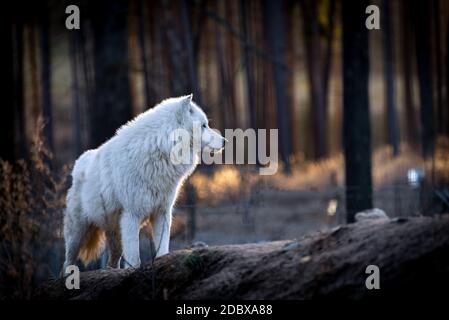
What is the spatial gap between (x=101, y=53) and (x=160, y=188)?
28.7ft

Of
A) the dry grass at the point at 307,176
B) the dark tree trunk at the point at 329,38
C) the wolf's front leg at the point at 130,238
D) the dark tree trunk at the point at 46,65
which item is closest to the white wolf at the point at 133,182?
the wolf's front leg at the point at 130,238

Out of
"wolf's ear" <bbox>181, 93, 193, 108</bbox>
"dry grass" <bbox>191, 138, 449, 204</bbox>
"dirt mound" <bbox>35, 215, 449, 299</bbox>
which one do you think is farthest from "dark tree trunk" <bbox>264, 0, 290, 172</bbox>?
"dirt mound" <bbox>35, 215, 449, 299</bbox>

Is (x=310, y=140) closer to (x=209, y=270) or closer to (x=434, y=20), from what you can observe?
(x=434, y=20)

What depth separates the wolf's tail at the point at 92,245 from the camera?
358 inches

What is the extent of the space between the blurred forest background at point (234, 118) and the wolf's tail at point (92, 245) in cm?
53

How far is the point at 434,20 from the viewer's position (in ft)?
91.8

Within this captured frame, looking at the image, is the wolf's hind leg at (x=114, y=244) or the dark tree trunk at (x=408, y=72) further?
the dark tree trunk at (x=408, y=72)

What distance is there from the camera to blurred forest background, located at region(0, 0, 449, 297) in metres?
9.62

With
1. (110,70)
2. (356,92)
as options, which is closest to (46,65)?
(110,70)

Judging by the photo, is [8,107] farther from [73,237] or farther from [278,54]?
[278,54]

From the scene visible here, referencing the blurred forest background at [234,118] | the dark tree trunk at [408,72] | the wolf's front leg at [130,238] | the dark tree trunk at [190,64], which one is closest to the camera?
the wolf's front leg at [130,238]

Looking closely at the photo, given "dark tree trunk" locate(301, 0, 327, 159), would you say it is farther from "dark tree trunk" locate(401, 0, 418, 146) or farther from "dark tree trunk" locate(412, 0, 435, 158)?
"dark tree trunk" locate(412, 0, 435, 158)

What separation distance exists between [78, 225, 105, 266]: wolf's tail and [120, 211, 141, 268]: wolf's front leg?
0.86 m

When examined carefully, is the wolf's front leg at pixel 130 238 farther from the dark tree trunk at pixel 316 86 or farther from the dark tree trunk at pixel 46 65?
the dark tree trunk at pixel 316 86
